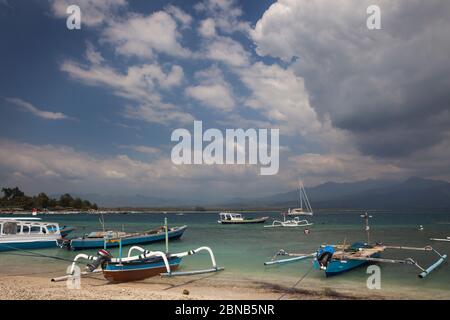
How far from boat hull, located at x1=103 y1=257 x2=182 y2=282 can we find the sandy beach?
1.24 ft

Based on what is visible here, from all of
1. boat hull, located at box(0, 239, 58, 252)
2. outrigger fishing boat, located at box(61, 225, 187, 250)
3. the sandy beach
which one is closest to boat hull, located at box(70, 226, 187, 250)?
outrigger fishing boat, located at box(61, 225, 187, 250)

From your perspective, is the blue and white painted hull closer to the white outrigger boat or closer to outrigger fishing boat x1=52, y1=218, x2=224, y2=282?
outrigger fishing boat x1=52, y1=218, x2=224, y2=282

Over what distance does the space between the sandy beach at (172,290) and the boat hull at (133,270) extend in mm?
378

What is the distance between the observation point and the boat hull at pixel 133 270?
18.8m


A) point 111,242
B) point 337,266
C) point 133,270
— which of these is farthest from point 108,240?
point 337,266

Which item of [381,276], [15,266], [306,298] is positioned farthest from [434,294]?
[15,266]

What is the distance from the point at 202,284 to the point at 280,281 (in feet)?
14.5

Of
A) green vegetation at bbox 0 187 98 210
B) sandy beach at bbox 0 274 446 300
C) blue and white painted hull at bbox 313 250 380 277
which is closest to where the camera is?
sandy beach at bbox 0 274 446 300

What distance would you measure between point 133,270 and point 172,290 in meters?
3.00

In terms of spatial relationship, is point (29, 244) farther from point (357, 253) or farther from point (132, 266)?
point (357, 253)

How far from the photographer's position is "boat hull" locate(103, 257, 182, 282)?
18766 millimetres
